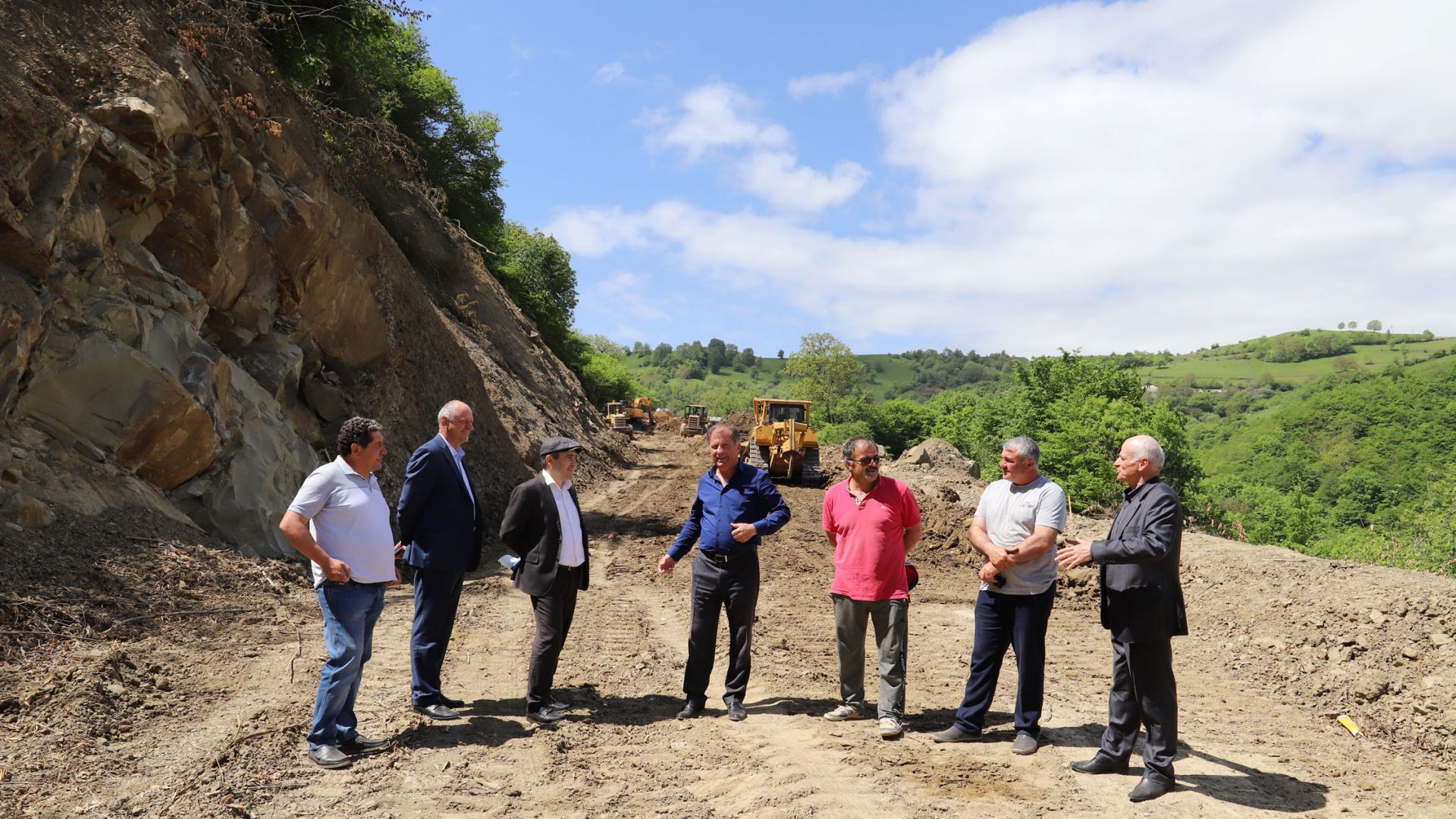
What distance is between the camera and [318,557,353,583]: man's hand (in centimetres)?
405

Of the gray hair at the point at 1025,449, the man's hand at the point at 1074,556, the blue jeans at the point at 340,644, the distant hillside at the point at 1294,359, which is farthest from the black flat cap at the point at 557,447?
the distant hillside at the point at 1294,359

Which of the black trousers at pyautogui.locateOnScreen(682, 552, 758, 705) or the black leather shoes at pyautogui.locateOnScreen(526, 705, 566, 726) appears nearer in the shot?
the black leather shoes at pyautogui.locateOnScreen(526, 705, 566, 726)

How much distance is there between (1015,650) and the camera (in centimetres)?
477

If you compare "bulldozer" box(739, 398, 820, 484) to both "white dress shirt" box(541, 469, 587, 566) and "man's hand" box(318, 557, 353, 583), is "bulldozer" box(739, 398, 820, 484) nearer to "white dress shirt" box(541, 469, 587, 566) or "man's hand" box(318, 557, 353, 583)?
"white dress shirt" box(541, 469, 587, 566)

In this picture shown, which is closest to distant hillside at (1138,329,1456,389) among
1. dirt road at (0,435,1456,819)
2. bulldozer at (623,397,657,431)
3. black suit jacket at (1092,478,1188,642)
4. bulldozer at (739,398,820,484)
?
bulldozer at (623,397,657,431)

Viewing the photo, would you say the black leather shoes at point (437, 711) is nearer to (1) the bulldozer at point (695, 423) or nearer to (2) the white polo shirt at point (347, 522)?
(2) the white polo shirt at point (347, 522)

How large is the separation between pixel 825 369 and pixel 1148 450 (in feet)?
250

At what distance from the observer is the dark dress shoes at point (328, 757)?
4.26 m

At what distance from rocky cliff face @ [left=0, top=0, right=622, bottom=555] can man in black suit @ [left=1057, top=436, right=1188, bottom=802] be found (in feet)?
23.9

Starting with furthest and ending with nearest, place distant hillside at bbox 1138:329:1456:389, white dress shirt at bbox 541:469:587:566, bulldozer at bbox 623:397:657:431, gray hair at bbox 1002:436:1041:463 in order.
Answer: distant hillside at bbox 1138:329:1456:389
bulldozer at bbox 623:397:657:431
white dress shirt at bbox 541:469:587:566
gray hair at bbox 1002:436:1041:463

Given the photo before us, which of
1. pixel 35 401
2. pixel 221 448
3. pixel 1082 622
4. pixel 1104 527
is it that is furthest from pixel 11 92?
pixel 1104 527

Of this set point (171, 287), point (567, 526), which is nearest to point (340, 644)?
point (567, 526)

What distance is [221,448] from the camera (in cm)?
848

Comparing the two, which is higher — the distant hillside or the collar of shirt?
the distant hillside
